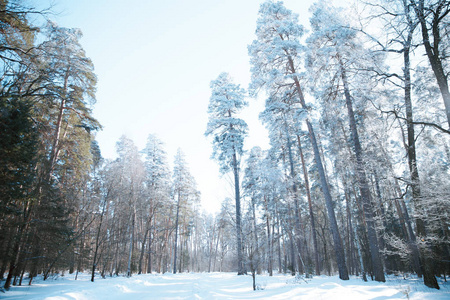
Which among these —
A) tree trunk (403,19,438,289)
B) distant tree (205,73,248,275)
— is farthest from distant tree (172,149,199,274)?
tree trunk (403,19,438,289)

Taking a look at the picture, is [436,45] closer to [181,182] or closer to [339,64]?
[339,64]

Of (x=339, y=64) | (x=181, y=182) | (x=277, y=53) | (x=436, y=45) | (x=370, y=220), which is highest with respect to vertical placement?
(x=277, y=53)

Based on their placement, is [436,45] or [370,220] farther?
[370,220]

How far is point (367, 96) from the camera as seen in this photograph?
9.30 metres

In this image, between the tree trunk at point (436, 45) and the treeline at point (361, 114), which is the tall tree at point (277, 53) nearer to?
the treeline at point (361, 114)

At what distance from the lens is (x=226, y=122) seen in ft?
58.5

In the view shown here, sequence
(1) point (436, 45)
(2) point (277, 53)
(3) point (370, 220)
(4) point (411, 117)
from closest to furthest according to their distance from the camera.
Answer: (1) point (436, 45)
(4) point (411, 117)
(3) point (370, 220)
(2) point (277, 53)

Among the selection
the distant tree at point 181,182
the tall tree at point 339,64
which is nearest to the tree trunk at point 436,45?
the tall tree at point 339,64

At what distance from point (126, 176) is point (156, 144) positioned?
930cm

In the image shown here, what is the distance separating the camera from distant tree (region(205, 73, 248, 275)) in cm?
1753

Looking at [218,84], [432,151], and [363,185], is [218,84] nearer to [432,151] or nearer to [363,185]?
[363,185]

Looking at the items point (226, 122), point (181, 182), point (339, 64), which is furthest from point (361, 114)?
point (181, 182)

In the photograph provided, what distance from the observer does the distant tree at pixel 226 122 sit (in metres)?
17.5

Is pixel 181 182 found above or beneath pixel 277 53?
beneath
